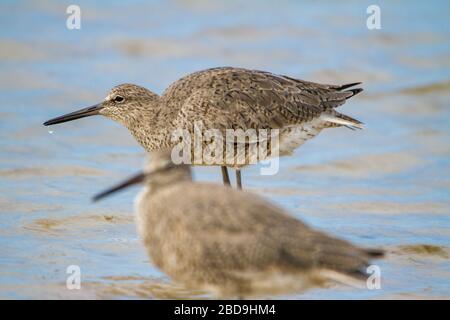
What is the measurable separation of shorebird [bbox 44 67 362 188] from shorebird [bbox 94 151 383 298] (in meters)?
2.58

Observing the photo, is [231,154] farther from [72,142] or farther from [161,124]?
[72,142]

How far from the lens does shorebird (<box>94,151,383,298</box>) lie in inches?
257

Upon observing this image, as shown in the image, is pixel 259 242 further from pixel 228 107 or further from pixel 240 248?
pixel 228 107

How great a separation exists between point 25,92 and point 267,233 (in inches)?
329

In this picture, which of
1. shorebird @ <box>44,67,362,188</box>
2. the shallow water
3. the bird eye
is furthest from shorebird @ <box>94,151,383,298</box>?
the bird eye

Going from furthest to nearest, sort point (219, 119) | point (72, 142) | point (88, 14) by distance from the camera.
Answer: point (88, 14), point (72, 142), point (219, 119)

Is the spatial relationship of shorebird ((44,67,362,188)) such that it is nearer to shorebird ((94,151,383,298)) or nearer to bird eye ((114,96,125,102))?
bird eye ((114,96,125,102))

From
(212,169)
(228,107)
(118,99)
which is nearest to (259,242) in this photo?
(228,107)

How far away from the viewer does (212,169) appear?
1204cm

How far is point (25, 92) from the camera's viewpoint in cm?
1426

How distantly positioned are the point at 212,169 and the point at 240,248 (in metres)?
5.51

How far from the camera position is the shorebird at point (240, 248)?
21.4 ft

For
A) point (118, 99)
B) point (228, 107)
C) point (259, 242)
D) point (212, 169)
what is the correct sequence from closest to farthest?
point (259, 242), point (228, 107), point (118, 99), point (212, 169)
